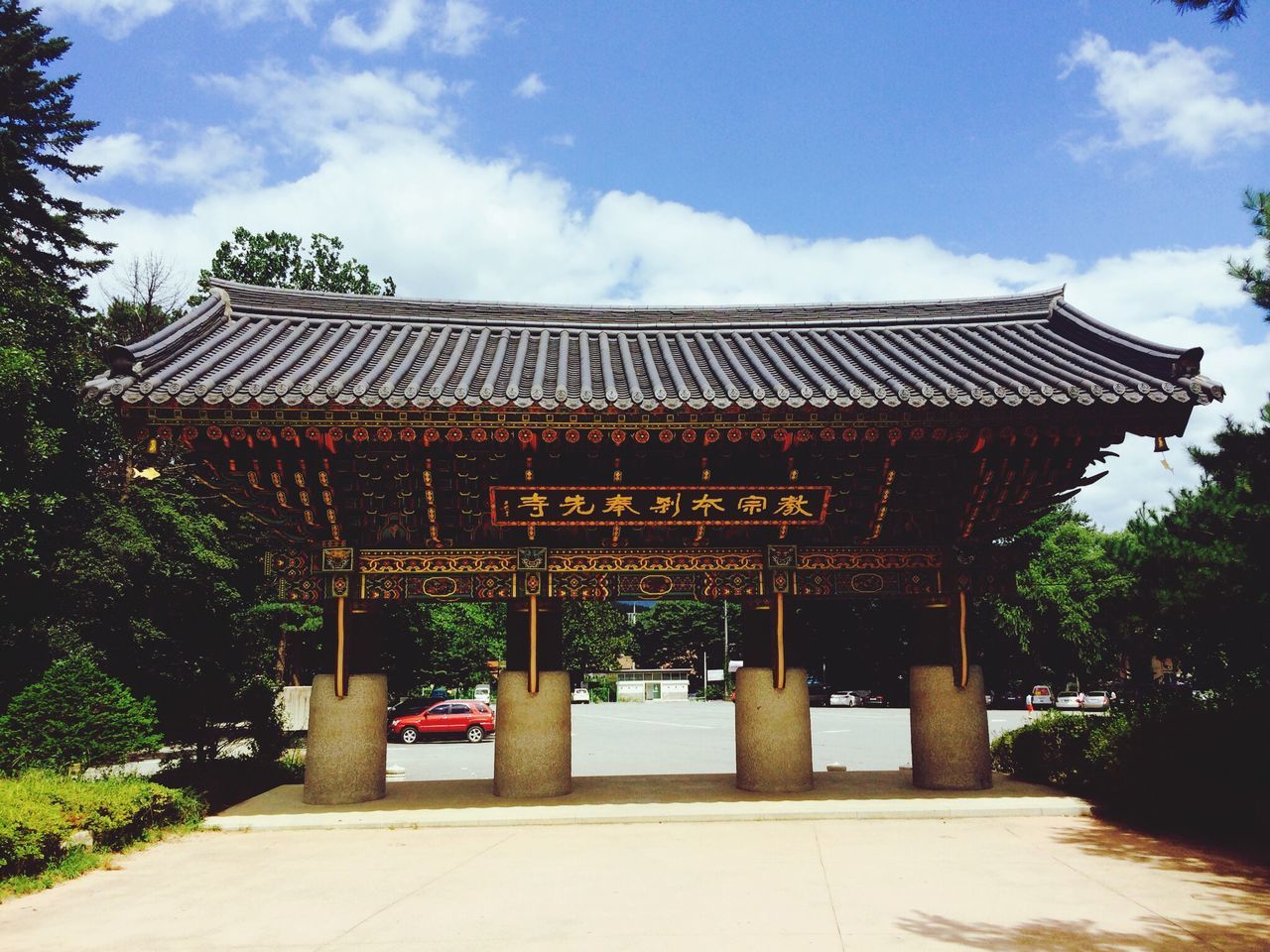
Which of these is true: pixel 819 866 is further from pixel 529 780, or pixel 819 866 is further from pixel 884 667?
pixel 884 667

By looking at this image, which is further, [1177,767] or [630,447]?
[630,447]

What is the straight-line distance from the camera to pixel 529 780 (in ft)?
32.8

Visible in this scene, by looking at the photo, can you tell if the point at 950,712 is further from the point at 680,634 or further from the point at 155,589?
the point at 680,634

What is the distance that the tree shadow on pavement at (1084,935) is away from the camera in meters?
4.97

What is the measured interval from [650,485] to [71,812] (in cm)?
659

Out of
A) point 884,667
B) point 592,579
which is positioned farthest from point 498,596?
point 884,667

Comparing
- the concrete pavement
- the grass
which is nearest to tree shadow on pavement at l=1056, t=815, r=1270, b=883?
the concrete pavement

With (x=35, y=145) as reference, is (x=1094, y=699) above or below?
below

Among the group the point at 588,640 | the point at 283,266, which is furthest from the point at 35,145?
the point at 588,640

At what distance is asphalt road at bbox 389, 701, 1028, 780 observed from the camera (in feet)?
59.1

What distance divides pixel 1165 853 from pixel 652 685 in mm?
56826

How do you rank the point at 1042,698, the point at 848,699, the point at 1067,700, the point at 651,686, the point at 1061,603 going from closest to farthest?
the point at 1061,603
the point at 1042,698
the point at 1067,700
the point at 848,699
the point at 651,686

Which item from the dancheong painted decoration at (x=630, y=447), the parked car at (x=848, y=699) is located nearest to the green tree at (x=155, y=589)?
the dancheong painted decoration at (x=630, y=447)

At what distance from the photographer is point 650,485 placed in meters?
9.87
